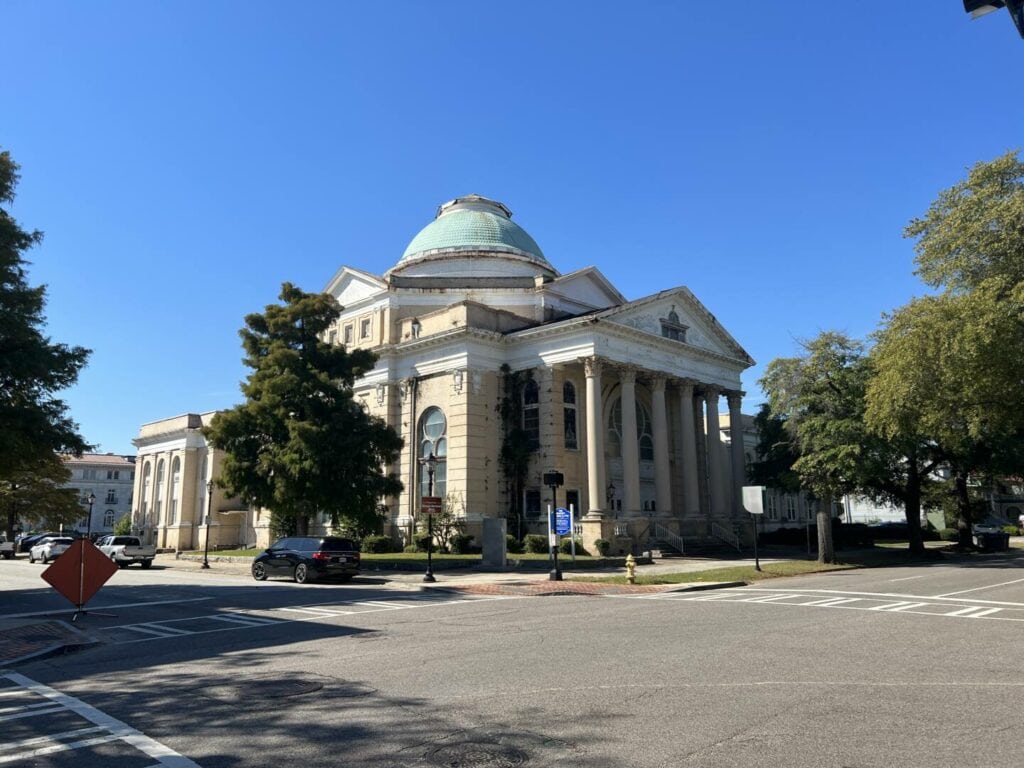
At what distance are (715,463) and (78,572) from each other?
3584 centimetres

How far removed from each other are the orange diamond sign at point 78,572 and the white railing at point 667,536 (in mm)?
27883

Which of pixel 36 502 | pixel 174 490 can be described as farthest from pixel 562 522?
pixel 36 502

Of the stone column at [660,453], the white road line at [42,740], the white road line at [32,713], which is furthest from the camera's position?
the stone column at [660,453]

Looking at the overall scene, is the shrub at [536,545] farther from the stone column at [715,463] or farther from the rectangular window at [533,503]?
the stone column at [715,463]

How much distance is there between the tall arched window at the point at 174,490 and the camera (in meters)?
64.1

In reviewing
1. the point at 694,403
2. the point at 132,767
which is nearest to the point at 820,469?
the point at 694,403

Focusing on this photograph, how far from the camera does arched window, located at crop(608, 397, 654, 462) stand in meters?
42.9

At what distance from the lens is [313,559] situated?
84.1 ft

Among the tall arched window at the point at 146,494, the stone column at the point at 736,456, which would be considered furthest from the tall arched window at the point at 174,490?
the stone column at the point at 736,456

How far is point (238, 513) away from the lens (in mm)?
60094

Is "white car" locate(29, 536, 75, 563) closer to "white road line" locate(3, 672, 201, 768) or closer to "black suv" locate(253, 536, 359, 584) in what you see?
"black suv" locate(253, 536, 359, 584)

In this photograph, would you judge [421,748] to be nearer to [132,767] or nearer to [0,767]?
[132,767]

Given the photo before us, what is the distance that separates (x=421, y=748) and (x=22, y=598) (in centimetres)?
2130

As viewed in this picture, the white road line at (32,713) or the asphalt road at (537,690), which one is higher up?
the asphalt road at (537,690)
